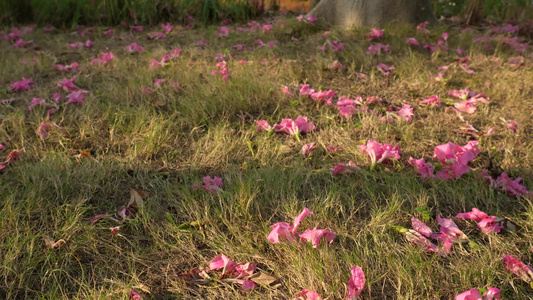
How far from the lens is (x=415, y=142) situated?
7.16ft

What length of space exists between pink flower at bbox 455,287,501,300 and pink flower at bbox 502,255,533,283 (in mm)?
176

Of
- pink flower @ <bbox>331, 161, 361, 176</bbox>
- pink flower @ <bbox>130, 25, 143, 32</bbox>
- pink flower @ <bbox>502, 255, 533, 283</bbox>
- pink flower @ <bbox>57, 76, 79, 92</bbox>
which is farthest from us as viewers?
pink flower @ <bbox>130, 25, 143, 32</bbox>

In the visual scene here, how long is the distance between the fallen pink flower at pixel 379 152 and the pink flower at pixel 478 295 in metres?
0.81

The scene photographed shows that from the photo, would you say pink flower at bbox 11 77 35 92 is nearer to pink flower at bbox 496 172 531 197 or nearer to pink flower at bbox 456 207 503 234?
pink flower at bbox 456 207 503 234

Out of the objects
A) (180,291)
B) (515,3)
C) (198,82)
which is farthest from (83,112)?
(515,3)

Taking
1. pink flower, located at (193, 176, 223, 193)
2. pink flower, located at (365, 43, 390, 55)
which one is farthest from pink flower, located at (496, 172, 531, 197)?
pink flower, located at (365, 43, 390, 55)

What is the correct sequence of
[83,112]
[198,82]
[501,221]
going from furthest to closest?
[198,82], [83,112], [501,221]

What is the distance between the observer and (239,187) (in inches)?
66.0

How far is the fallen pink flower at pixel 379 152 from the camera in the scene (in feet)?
6.14

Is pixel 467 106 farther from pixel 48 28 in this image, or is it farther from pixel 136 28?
pixel 48 28

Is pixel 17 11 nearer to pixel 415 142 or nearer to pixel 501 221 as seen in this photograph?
pixel 415 142

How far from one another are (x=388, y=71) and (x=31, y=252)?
9.14 feet

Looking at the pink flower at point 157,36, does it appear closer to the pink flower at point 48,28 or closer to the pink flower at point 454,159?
the pink flower at point 48,28

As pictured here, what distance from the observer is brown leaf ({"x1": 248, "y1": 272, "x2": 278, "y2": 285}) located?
1.29m
